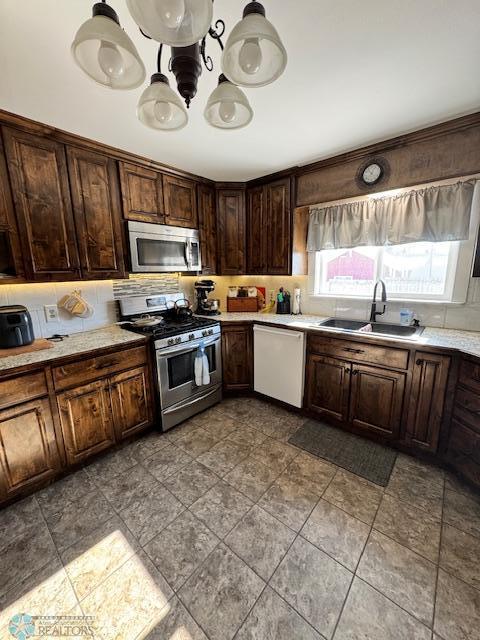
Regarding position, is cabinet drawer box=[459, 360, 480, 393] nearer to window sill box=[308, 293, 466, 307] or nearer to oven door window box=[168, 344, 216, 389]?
window sill box=[308, 293, 466, 307]

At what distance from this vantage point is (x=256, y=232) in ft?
9.82

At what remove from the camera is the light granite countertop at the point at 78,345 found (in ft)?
5.26

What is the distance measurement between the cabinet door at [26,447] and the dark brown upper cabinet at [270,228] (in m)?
2.37

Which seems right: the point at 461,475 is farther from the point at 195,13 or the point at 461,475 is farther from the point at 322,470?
the point at 195,13

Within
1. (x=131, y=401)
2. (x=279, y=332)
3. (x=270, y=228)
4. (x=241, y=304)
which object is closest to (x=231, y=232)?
(x=270, y=228)

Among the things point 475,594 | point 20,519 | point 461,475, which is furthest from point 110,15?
point 461,475

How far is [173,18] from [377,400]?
2.43m

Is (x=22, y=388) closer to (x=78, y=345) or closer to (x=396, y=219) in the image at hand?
(x=78, y=345)

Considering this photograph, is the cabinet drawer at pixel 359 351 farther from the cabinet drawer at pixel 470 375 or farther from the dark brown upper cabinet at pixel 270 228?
the dark brown upper cabinet at pixel 270 228

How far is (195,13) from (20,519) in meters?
2.54

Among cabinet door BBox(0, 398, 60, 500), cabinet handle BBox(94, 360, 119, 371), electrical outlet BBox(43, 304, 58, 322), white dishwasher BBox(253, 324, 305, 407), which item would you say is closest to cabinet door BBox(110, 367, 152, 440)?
cabinet handle BBox(94, 360, 119, 371)

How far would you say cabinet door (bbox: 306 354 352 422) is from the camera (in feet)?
7.45

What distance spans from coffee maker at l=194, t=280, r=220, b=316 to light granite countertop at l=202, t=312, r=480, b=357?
5.8 inches

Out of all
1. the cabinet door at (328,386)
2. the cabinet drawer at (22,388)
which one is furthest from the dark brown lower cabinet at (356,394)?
the cabinet drawer at (22,388)
